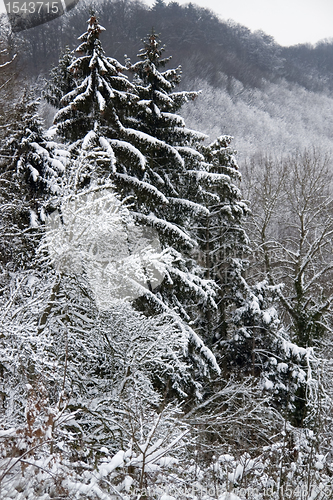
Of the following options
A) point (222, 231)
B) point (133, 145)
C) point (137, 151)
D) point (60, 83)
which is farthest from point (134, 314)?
point (60, 83)

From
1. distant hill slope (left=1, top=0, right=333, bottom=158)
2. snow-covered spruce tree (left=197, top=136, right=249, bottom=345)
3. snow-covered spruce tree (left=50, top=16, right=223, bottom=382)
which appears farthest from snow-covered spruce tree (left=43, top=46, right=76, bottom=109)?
distant hill slope (left=1, top=0, right=333, bottom=158)

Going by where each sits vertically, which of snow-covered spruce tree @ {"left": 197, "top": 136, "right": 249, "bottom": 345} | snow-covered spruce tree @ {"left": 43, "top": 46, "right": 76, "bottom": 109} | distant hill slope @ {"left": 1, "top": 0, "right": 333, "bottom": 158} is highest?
distant hill slope @ {"left": 1, "top": 0, "right": 333, "bottom": 158}

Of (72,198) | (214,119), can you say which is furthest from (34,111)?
(214,119)

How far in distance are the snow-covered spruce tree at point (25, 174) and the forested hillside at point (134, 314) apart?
48mm

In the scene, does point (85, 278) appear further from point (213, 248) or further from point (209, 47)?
point (209, 47)

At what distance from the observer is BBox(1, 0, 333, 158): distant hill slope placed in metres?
59.3

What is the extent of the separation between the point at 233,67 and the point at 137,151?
91941 mm

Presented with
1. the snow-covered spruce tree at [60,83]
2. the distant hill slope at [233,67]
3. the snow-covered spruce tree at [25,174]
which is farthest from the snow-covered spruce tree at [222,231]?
the distant hill slope at [233,67]

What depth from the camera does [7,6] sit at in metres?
11.7

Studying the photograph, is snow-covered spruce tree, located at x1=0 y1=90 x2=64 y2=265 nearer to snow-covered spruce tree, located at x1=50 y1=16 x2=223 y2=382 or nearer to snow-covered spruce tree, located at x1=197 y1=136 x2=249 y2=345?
snow-covered spruce tree, located at x1=50 y1=16 x2=223 y2=382

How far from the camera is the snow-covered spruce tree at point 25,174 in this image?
26.3 ft

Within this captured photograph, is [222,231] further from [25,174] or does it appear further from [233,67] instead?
[233,67]

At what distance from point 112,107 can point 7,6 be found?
6326mm

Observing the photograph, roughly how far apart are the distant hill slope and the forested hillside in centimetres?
3921
